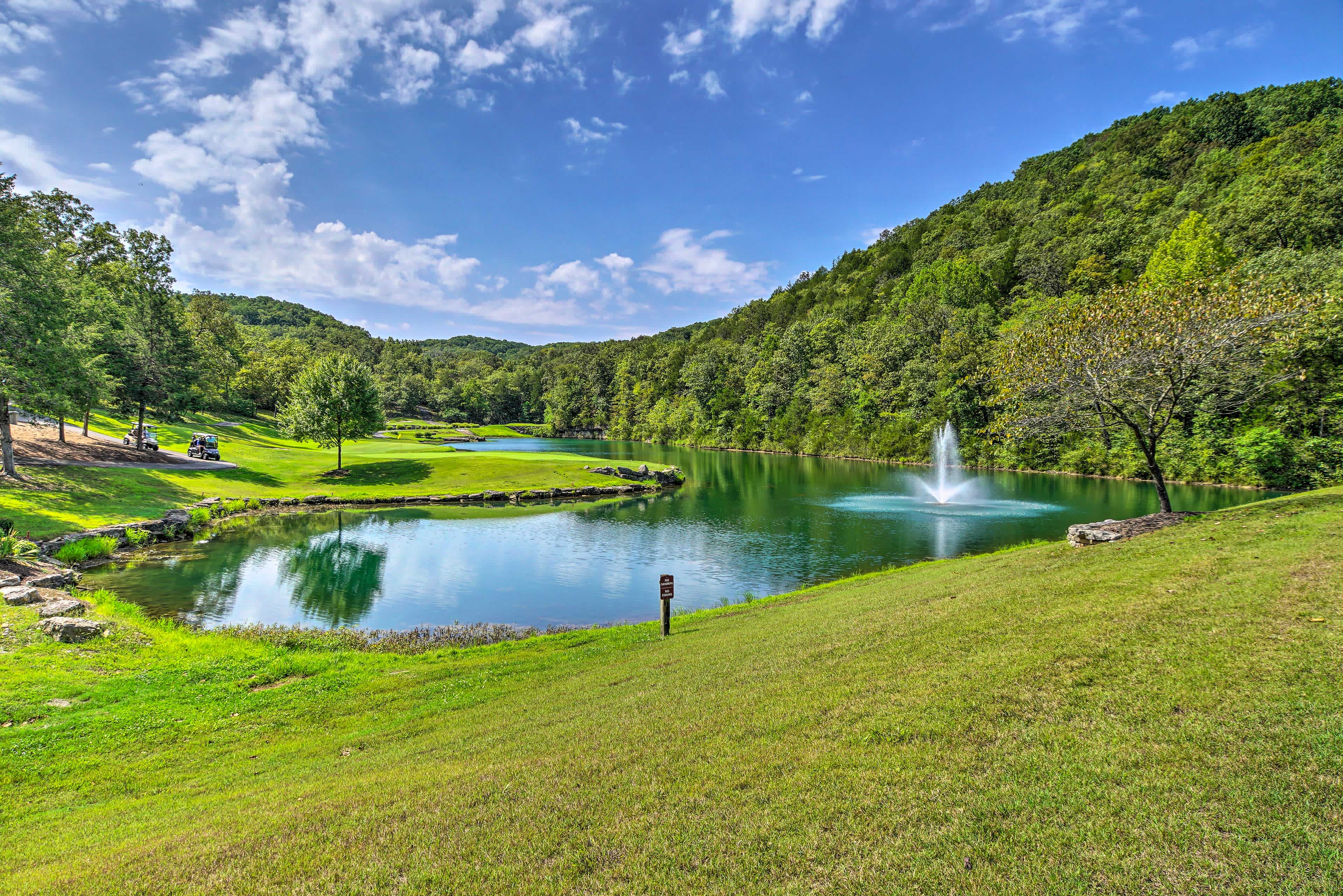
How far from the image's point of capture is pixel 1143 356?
57.6ft

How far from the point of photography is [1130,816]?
4.22 meters

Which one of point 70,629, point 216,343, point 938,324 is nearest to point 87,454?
point 70,629

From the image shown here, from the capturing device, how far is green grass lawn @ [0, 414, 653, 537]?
26344 mm

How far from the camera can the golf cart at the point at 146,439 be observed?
143ft

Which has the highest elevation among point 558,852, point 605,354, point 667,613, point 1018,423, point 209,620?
point 605,354

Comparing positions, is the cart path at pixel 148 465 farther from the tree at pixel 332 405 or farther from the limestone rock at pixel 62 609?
the limestone rock at pixel 62 609

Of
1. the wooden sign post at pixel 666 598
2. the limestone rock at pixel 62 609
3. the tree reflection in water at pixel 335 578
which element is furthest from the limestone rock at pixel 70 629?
the wooden sign post at pixel 666 598

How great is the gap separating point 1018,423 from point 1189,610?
1369 centimetres

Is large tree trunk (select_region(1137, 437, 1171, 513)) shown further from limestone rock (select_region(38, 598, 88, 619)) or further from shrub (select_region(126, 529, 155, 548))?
shrub (select_region(126, 529, 155, 548))

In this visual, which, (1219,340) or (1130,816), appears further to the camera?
(1219,340)

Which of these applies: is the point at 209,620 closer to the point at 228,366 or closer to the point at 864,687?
the point at 864,687

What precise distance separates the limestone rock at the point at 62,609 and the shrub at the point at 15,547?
576 centimetres

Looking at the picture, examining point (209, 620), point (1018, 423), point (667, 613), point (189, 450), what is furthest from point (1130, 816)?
point (189, 450)

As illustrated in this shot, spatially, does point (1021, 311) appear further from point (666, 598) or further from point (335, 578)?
point (335, 578)
